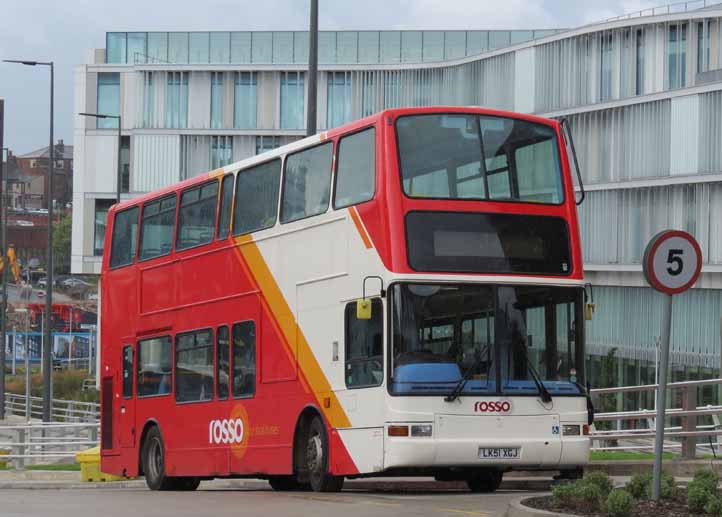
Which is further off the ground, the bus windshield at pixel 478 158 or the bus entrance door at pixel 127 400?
the bus windshield at pixel 478 158

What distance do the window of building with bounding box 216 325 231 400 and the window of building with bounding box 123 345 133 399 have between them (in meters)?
3.80

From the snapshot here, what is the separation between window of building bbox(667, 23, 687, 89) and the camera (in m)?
59.6

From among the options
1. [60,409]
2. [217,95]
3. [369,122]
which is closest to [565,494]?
[369,122]

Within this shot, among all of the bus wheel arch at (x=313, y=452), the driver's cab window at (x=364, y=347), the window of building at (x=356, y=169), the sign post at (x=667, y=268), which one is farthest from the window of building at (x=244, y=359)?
the sign post at (x=667, y=268)

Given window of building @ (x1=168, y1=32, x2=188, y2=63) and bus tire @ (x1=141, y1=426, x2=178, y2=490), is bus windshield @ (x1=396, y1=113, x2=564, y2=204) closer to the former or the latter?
bus tire @ (x1=141, y1=426, x2=178, y2=490)

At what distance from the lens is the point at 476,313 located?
17781 mm

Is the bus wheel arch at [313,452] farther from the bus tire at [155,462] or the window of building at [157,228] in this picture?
the window of building at [157,228]

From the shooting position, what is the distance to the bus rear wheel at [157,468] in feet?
80.5

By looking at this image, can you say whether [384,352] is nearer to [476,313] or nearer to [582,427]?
[476,313]

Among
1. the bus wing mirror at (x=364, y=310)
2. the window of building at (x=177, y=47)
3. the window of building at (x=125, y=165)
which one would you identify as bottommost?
the bus wing mirror at (x=364, y=310)

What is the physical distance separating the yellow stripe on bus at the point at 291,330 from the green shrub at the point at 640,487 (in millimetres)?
Result: 4505

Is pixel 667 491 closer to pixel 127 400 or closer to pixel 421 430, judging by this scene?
pixel 421 430

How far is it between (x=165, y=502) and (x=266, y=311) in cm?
341

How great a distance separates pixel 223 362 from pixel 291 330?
7.71 feet
